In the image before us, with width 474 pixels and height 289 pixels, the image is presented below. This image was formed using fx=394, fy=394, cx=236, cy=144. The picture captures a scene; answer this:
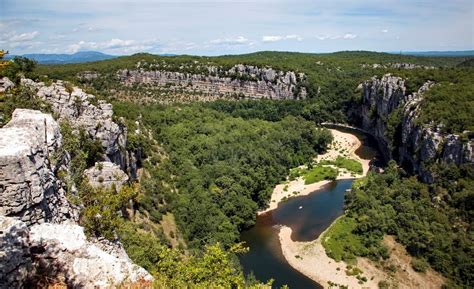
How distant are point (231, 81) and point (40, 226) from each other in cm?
10654

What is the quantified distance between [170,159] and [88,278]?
1768 inches

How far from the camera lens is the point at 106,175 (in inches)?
1193

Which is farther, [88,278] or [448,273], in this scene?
[448,273]

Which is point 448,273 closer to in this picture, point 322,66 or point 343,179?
point 343,179

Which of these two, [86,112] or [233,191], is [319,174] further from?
[86,112]

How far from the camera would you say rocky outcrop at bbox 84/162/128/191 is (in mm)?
29000

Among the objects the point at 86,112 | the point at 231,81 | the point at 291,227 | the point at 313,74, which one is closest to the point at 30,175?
the point at 86,112

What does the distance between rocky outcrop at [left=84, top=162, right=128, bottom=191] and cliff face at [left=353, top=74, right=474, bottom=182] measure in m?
40.8

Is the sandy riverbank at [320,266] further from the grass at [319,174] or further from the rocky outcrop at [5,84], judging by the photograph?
the rocky outcrop at [5,84]

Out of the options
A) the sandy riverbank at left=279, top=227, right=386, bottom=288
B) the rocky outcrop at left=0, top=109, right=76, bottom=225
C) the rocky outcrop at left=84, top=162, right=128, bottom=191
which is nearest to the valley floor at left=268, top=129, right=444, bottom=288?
the sandy riverbank at left=279, top=227, right=386, bottom=288

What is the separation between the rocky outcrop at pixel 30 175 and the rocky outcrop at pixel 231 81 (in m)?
89.3

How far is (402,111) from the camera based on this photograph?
246 feet

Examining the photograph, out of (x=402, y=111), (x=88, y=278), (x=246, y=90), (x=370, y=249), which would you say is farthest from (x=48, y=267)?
(x=246, y=90)

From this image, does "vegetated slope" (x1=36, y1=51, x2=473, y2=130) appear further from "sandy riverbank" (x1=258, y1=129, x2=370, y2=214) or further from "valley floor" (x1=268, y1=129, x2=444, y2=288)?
"valley floor" (x1=268, y1=129, x2=444, y2=288)
